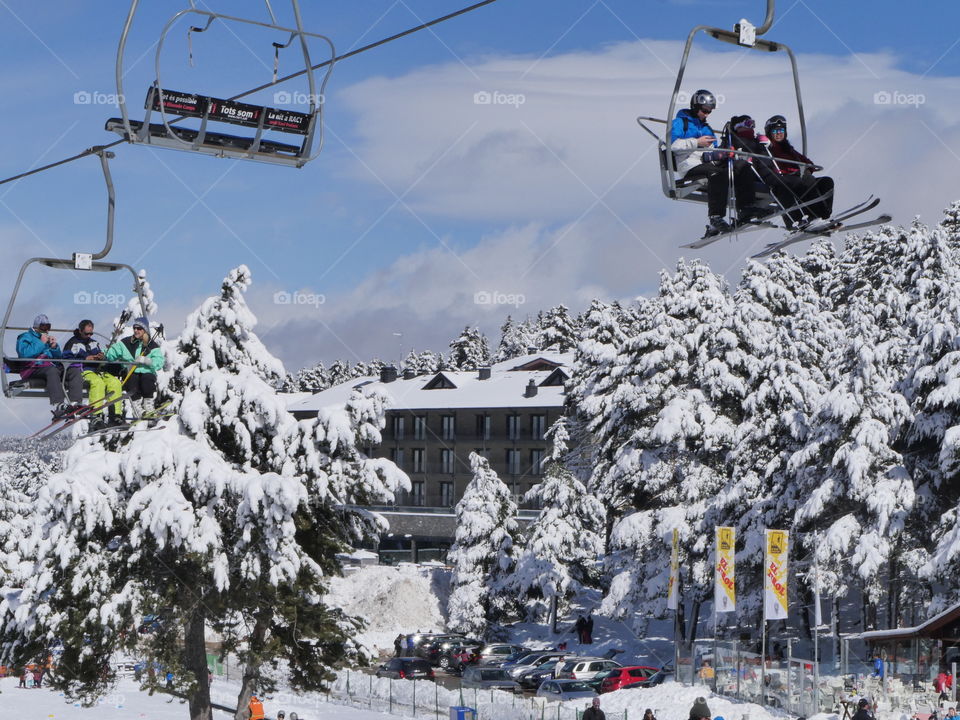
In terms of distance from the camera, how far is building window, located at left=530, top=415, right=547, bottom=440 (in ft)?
285

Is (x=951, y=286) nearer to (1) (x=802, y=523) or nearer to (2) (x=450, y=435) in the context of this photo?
(1) (x=802, y=523)

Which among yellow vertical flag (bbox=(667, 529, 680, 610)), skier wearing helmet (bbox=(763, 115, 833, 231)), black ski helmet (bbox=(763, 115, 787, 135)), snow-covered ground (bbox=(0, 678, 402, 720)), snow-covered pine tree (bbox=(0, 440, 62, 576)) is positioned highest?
black ski helmet (bbox=(763, 115, 787, 135))

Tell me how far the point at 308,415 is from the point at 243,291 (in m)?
77.2

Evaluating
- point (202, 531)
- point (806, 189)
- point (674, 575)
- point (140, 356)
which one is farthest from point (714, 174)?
point (674, 575)

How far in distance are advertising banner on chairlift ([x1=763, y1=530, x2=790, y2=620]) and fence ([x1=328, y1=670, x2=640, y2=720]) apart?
5301 millimetres

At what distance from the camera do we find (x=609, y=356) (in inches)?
2111

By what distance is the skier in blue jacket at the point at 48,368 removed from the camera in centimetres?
1683

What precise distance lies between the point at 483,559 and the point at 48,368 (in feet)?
143

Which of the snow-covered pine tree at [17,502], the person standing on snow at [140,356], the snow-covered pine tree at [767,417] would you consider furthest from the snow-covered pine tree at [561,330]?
the person standing on snow at [140,356]

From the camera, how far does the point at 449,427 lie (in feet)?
303

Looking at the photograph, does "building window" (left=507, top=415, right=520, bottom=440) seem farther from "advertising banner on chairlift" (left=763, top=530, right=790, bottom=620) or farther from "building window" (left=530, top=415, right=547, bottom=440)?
"advertising banner on chairlift" (left=763, top=530, right=790, bottom=620)

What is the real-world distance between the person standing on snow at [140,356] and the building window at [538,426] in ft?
228

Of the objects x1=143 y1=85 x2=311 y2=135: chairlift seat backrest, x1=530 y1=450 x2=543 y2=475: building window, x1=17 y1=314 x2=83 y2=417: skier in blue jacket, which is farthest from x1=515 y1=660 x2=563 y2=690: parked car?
x1=530 y1=450 x2=543 y2=475: building window

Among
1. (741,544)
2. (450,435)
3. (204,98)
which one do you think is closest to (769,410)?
(741,544)
